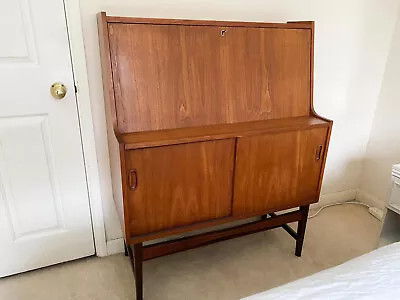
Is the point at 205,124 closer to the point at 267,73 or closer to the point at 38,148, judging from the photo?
the point at 267,73

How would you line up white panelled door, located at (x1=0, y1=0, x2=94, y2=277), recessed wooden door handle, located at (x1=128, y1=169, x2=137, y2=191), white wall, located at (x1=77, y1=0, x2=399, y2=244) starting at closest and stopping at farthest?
1. recessed wooden door handle, located at (x1=128, y1=169, x2=137, y2=191)
2. white panelled door, located at (x1=0, y1=0, x2=94, y2=277)
3. white wall, located at (x1=77, y1=0, x2=399, y2=244)

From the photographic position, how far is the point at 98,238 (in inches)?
71.7

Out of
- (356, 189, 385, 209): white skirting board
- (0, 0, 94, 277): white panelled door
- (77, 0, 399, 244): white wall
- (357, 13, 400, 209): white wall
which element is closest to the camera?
(0, 0, 94, 277): white panelled door

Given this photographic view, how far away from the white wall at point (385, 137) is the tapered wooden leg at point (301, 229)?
0.69 m

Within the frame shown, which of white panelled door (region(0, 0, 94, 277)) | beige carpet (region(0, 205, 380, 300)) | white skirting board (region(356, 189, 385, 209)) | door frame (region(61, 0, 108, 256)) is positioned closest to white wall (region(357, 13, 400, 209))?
white skirting board (region(356, 189, 385, 209))

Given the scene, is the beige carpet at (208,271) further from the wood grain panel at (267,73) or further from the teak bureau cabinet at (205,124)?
the wood grain panel at (267,73)

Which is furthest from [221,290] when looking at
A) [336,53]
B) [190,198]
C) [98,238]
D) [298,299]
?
[336,53]

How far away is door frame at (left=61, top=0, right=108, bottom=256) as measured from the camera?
56.3 inches

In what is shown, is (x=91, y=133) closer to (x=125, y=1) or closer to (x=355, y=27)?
(x=125, y=1)

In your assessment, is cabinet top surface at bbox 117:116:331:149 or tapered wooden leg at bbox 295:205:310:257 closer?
cabinet top surface at bbox 117:116:331:149

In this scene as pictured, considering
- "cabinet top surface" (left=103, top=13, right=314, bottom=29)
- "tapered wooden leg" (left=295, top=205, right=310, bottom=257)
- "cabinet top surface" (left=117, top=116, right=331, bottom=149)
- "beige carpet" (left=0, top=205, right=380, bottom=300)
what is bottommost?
"beige carpet" (left=0, top=205, right=380, bottom=300)

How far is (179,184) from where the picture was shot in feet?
4.44

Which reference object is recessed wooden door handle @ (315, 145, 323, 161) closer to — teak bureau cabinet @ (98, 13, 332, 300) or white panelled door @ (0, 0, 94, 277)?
teak bureau cabinet @ (98, 13, 332, 300)

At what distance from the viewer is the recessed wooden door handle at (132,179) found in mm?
1247
